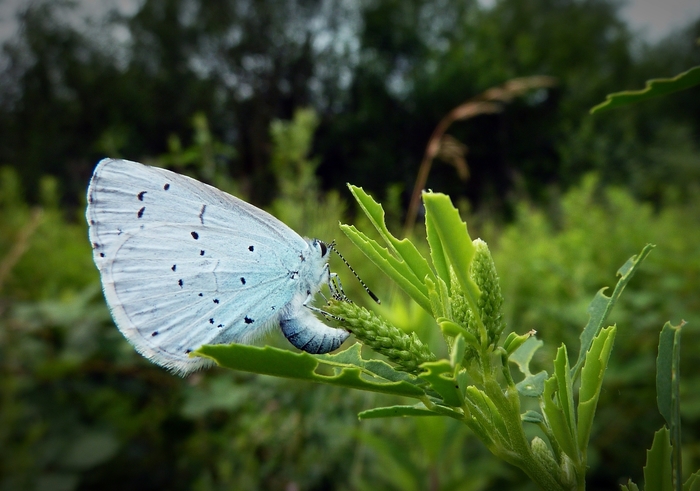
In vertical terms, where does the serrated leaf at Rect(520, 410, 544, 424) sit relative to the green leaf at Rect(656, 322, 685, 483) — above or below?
below

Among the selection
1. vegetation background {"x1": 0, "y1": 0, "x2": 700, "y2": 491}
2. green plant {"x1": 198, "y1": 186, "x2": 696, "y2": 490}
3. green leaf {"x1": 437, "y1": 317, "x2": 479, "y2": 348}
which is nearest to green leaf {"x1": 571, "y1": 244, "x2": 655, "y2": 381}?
green plant {"x1": 198, "y1": 186, "x2": 696, "y2": 490}

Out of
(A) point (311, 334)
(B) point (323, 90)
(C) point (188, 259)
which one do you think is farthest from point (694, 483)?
(B) point (323, 90)

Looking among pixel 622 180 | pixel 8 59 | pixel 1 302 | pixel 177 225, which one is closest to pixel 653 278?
pixel 177 225

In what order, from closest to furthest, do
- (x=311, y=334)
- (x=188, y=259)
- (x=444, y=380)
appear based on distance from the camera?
Answer: (x=444, y=380), (x=311, y=334), (x=188, y=259)

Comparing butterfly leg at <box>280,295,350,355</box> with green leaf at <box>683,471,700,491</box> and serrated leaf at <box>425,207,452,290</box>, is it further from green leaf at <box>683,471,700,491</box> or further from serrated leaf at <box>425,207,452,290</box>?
green leaf at <box>683,471,700,491</box>

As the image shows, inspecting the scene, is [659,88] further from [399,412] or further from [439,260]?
[399,412]

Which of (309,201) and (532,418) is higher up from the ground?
(309,201)

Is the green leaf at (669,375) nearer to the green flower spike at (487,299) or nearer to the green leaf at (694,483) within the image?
the green leaf at (694,483)
